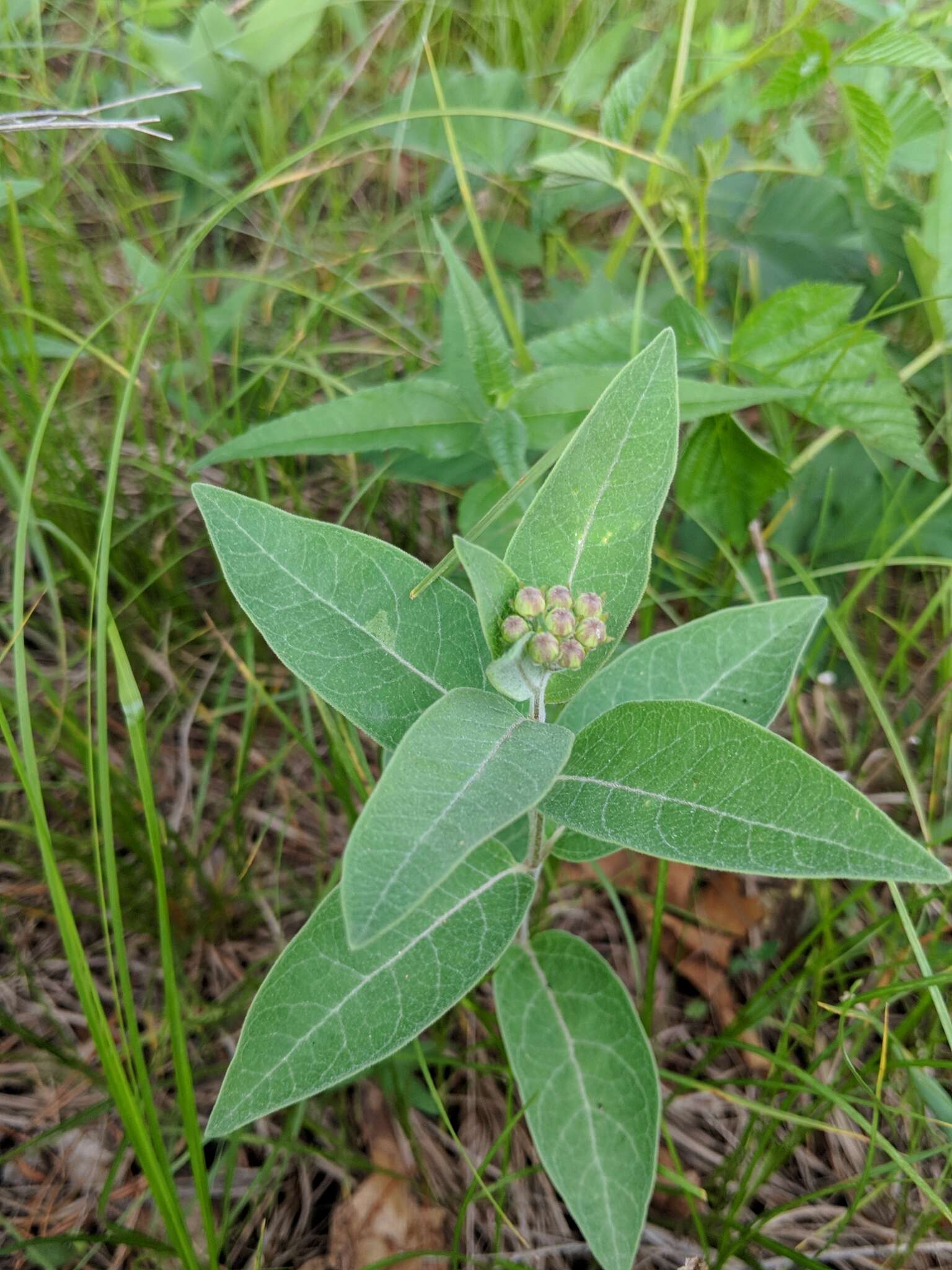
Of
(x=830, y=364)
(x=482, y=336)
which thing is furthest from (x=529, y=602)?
(x=830, y=364)

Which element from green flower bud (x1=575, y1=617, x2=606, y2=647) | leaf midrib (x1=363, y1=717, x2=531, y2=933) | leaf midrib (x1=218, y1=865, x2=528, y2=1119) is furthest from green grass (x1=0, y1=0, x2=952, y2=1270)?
green flower bud (x1=575, y1=617, x2=606, y2=647)

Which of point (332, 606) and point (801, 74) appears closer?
point (332, 606)

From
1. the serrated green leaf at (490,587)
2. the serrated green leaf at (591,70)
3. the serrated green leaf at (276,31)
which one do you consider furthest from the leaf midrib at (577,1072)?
the serrated green leaf at (276,31)

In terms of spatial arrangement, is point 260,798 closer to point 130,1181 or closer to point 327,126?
point 130,1181

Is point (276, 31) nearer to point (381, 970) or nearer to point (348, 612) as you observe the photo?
point (348, 612)

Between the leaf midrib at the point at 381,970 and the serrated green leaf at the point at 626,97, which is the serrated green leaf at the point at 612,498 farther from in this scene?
the serrated green leaf at the point at 626,97

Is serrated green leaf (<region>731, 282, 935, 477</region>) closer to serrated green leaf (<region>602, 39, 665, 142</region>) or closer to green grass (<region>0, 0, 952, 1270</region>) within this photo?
green grass (<region>0, 0, 952, 1270</region>)

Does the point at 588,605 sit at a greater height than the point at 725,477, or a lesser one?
greater
